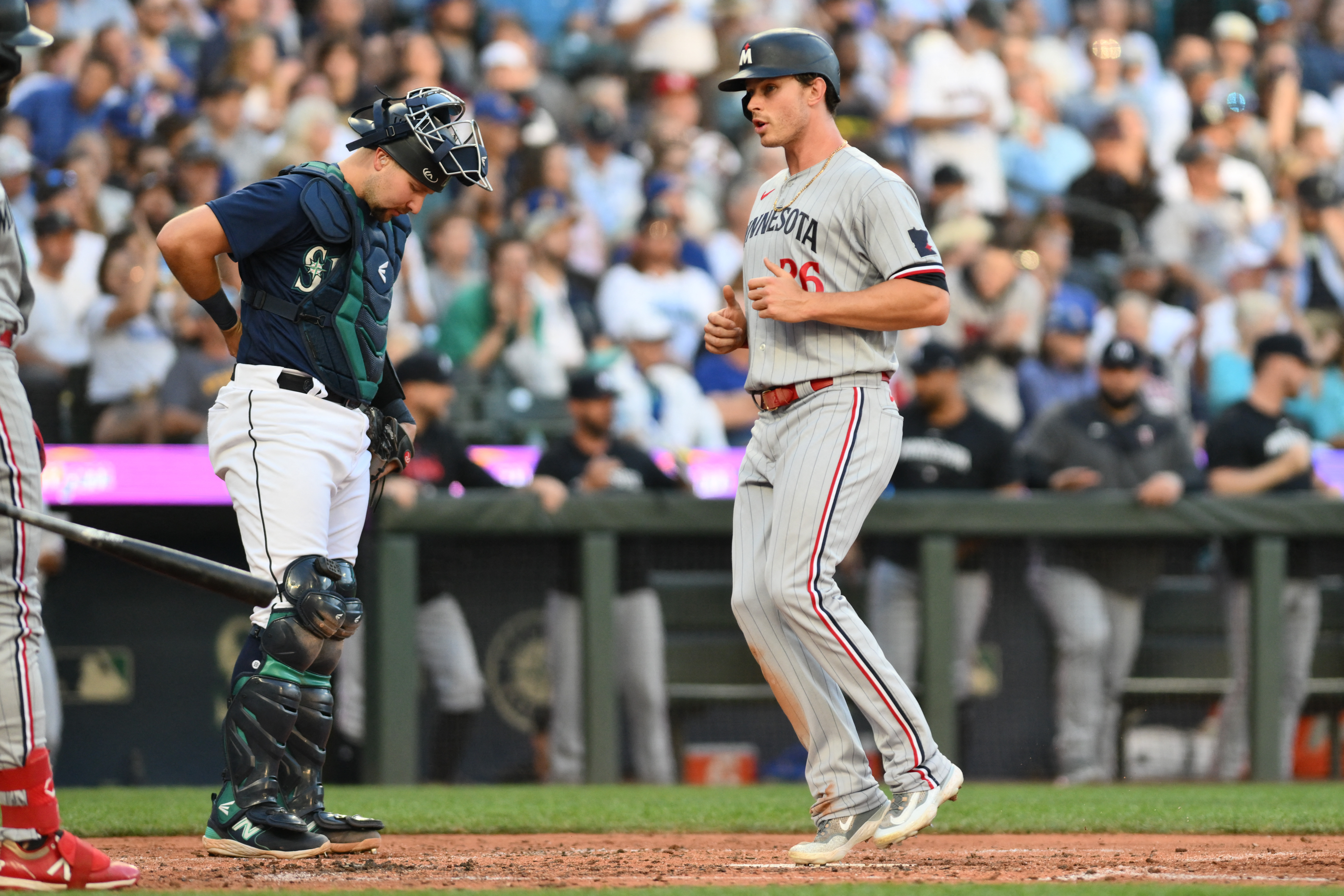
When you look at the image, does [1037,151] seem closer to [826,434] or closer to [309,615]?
[826,434]

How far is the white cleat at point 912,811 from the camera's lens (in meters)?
3.80

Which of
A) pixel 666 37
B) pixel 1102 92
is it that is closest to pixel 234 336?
pixel 666 37

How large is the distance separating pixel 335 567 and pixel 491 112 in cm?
604

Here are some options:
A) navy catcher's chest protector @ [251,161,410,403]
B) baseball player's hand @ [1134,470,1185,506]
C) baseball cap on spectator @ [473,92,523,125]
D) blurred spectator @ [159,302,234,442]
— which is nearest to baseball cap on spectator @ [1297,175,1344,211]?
baseball player's hand @ [1134,470,1185,506]

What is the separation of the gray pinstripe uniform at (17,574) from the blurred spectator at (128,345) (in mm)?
3473

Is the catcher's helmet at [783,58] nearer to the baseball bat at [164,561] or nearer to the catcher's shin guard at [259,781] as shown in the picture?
the baseball bat at [164,561]

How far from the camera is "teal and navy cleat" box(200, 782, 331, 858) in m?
3.81

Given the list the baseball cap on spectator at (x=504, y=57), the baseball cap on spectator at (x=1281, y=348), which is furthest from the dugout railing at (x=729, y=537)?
the baseball cap on spectator at (x=504, y=57)

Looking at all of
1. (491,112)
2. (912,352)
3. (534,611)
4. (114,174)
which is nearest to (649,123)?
(491,112)

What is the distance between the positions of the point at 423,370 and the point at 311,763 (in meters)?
2.99

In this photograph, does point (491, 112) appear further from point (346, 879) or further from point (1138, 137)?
point (346, 879)

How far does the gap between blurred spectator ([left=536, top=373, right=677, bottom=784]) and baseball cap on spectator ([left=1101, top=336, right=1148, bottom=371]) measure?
7.09 feet

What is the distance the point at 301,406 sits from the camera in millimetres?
3932

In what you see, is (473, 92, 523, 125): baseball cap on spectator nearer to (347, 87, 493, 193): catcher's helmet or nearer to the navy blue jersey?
(347, 87, 493, 193): catcher's helmet
